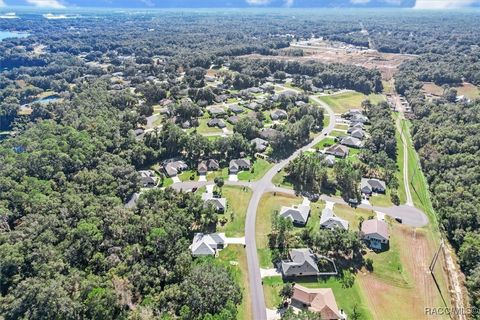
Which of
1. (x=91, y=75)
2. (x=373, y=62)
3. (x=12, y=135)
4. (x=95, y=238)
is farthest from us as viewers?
(x=373, y=62)

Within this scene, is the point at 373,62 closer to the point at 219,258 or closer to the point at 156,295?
the point at 219,258

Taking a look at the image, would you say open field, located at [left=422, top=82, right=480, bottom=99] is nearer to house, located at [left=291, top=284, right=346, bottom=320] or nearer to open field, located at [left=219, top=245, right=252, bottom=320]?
house, located at [left=291, top=284, right=346, bottom=320]

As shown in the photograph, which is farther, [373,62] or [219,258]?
[373,62]

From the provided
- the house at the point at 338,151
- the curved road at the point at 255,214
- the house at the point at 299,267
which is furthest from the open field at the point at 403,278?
the house at the point at 338,151

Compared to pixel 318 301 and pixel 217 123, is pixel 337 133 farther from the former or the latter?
pixel 318 301

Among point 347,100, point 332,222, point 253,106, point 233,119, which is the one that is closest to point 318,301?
point 332,222

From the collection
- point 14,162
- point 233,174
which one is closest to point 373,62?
point 233,174

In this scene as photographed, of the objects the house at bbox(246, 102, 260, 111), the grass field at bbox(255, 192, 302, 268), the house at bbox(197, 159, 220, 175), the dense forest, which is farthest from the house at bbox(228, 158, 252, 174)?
the house at bbox(246, 102, 260, 111)
